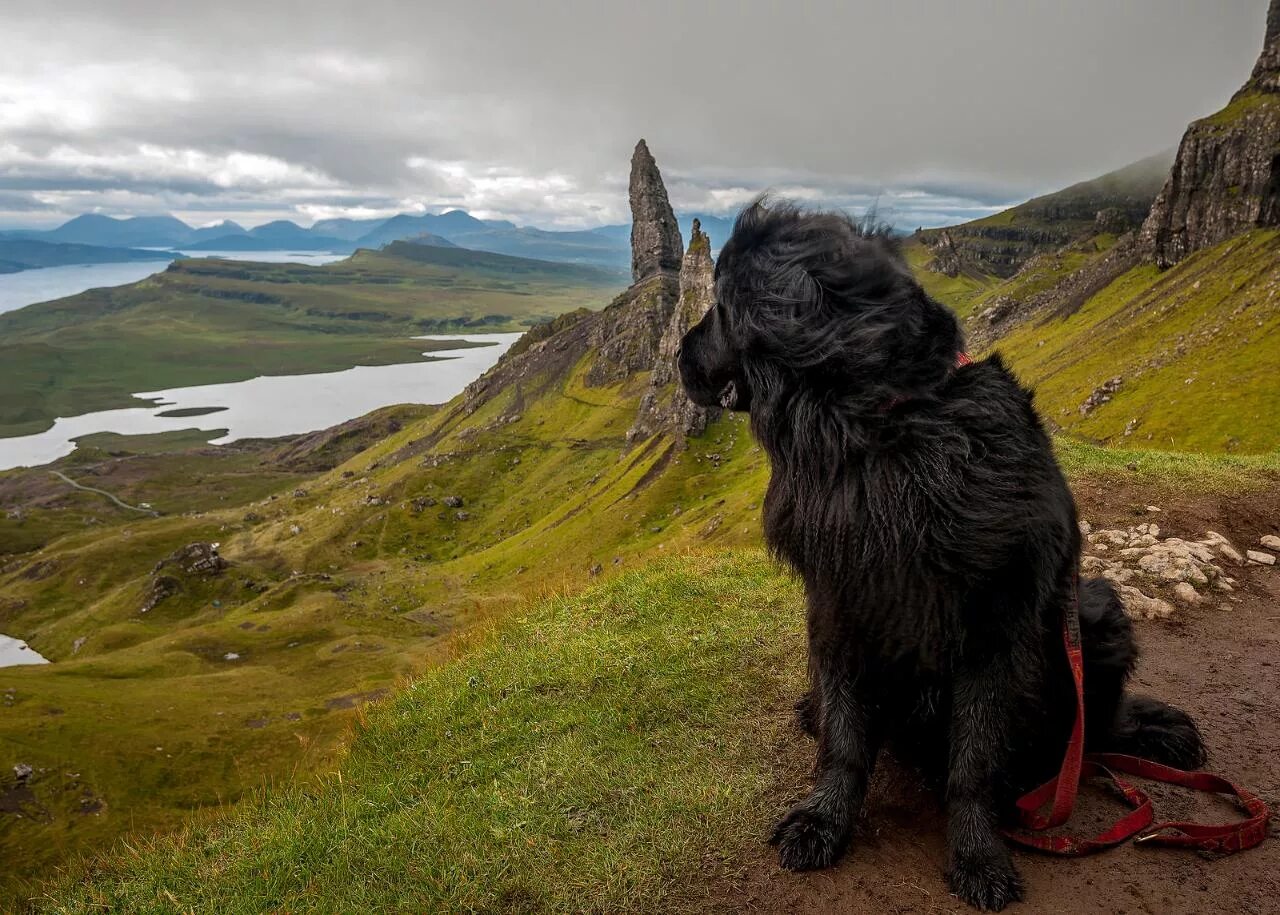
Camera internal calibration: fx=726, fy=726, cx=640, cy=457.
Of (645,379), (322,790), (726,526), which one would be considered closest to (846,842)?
(322,790)

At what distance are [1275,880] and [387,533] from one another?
439 feet

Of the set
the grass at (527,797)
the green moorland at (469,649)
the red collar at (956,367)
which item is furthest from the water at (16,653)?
the red collar at (956,367)

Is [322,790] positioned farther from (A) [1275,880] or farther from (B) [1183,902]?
(A) [1275,880]

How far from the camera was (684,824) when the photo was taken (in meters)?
5.09

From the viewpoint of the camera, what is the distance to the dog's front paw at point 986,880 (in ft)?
13.9

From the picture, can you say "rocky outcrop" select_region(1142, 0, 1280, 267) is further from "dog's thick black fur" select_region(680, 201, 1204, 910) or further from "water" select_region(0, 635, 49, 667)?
"water" select_region(0, 635, 49, 667)

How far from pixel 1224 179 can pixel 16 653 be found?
189m

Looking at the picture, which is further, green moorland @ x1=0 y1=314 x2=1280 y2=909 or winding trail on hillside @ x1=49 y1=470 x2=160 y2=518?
winding trail on hillside @ x1=49 y1=470 x2=160 y2=518

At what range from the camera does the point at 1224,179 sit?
105 metres

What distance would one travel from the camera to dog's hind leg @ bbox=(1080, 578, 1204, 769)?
4.96 metres

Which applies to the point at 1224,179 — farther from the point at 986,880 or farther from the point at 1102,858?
the point at 986,880

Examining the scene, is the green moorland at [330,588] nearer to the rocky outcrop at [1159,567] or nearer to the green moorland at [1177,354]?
the rocky outcrop at [1159,567]

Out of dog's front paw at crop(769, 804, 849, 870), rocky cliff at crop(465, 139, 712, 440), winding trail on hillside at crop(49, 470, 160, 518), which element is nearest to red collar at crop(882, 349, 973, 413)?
dog's front paw at crop(769, 804, 849, 870)

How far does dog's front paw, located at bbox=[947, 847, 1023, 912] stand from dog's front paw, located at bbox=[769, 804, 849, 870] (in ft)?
2.21
